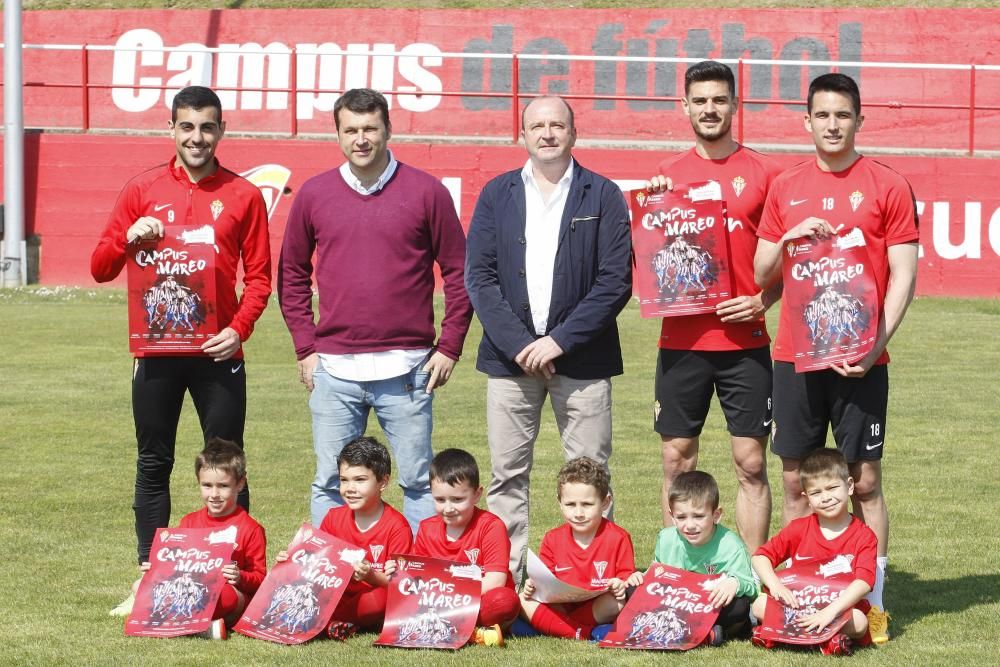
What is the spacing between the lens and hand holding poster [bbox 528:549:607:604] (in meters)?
6.05

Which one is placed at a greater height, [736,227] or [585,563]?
[736,227]

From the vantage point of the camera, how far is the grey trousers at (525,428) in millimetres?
6629

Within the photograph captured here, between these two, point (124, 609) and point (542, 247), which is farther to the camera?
point (542, 247)

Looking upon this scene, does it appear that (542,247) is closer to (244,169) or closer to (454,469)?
(454,469)

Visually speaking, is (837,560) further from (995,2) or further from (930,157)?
(995,2)

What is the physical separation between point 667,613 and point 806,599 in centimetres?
56

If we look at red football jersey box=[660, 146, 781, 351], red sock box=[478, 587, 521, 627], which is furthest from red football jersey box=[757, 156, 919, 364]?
red sock box=[478, 587, 521, 627]

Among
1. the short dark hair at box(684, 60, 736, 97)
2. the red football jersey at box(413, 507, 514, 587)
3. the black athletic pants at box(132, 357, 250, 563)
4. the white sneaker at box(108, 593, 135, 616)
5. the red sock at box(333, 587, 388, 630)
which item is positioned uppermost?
the short dark hair at box(684, 60, 736, 97)

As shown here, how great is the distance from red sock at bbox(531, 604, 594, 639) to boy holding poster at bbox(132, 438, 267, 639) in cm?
122

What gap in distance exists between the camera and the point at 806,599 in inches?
236

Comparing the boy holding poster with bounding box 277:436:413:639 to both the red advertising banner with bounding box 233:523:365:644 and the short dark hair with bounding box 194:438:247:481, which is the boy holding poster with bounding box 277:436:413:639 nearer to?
the red advertising banner with bounding box 233:523:365:644

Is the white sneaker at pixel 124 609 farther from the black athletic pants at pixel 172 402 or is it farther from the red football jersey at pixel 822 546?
the red football jersey at pixel 822 546

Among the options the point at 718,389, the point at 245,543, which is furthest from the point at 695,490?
the point at 245,543

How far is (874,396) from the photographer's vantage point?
6281mm
